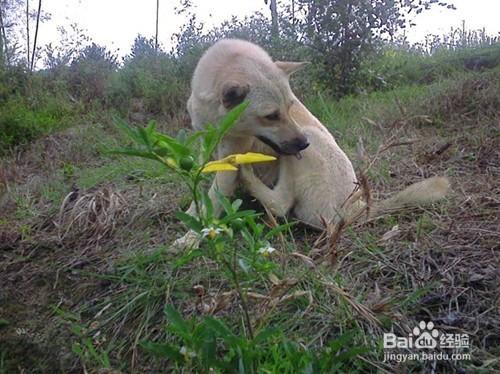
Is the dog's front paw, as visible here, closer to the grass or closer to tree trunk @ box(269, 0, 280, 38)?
the grass

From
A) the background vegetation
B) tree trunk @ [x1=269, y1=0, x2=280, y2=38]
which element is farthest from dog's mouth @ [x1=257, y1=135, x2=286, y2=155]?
tree trunk @ [x1=269, y1=0, x2=280, y2=38]

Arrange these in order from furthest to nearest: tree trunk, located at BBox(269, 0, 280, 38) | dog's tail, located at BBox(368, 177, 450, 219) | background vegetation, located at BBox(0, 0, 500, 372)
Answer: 1. tree trunk, located at BBox(269, 0, 280, 38)
2. dog's tail, located at BBox(368, 177, 450, 219)
3. background vegetation, located at BBox(0, 0, 500, 372)

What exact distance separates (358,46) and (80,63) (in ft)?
14.4

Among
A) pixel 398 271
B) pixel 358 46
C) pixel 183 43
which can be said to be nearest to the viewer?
pixel 398 271

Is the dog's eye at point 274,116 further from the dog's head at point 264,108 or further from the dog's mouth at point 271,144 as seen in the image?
the dog's mouth at point 271,144

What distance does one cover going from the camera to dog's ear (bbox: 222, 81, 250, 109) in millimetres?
2688

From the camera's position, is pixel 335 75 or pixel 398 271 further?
pixel 335 75

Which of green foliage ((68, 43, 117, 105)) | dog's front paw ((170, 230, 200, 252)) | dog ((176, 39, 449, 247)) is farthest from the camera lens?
green foliage ((68, 43, 117, 105))

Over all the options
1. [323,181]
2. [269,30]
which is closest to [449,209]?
[323,181]

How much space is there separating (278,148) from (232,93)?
398 millimetres

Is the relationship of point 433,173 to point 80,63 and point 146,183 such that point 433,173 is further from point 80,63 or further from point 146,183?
point 80,63

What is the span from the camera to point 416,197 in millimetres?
2523

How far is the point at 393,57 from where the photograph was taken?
640cm

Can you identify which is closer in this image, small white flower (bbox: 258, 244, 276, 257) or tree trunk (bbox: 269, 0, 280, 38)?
small white flower (bbox: 258, 244, 276, 257)
